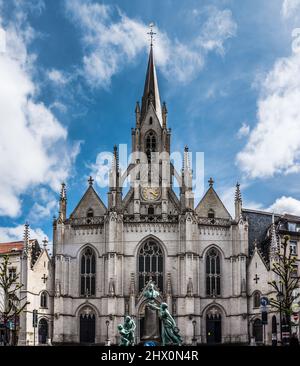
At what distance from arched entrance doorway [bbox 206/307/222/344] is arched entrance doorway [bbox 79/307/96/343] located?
1242 centimetres

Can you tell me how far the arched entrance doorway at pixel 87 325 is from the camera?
6488cm

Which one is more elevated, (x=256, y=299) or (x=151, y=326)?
(x=256, y=299)

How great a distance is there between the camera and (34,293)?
6391cm

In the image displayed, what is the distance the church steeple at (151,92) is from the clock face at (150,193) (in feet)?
34.2

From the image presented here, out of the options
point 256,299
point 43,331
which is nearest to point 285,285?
point 256,299

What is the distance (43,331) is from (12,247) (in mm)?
12234

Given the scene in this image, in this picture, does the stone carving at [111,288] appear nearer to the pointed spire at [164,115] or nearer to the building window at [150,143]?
the building window at [150,143]

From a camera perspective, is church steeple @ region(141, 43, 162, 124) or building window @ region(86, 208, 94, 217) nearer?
building window @ region(86, 208, 94, 217)

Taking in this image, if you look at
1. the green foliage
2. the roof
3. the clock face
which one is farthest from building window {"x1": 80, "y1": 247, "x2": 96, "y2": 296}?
the green foliage

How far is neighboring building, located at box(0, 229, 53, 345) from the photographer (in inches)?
2456

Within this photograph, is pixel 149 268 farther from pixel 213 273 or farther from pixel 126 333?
pixel 126 333

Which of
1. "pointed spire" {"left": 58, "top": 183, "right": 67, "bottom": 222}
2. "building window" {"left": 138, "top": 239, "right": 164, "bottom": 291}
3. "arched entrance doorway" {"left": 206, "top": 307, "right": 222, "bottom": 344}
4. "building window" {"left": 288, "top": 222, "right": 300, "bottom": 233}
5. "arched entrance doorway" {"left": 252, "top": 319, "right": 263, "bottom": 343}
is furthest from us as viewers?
"building window" {"left": 288, "top": 222, "right": 300, "bottom": 233}

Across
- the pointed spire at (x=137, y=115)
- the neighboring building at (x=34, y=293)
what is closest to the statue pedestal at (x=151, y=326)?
the neighboring building at (x=34, y=293)

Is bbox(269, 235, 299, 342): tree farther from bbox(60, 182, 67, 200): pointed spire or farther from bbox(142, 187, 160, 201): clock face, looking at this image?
bbox(60, 182, 67, 200): pointed spire
